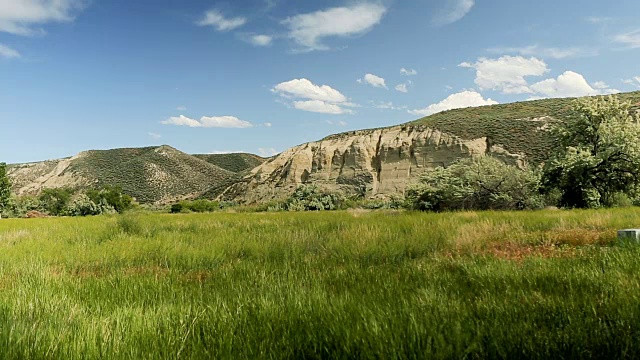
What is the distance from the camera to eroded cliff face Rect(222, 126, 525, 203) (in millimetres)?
50000

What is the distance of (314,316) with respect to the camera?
2.72 m

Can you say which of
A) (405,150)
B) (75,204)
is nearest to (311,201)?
(405,150)

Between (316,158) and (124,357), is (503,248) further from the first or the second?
(316,158)

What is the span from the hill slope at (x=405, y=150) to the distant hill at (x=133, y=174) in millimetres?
25747

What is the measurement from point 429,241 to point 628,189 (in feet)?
67.7

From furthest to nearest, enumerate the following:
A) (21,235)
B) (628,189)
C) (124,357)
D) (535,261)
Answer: (628,189) → (21,235) → (535,261) → (124,357)

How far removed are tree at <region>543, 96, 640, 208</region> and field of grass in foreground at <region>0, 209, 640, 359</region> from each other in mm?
17428

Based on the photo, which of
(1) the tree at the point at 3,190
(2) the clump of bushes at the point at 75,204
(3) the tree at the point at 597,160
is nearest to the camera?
(3) the tree at the point at 597,160

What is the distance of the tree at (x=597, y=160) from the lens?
20.5 metres

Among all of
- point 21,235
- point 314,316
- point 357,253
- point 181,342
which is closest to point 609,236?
point 357,253

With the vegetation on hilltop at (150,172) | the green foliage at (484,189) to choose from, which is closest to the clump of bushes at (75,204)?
the vegetation on hilltop at (150,172)

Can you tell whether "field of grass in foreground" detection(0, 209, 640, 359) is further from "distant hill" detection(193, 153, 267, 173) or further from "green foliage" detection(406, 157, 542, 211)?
"distant hill" detection(193, 153, 267, 173)

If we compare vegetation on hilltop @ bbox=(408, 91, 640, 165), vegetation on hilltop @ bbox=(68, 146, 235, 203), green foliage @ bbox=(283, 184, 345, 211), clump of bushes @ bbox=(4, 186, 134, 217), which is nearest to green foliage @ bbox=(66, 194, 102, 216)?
clump of bushes @ bbox=(4, 186, 134, 217)

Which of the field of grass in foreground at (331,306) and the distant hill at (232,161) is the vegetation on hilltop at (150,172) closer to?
the distant hill at (232,161)
